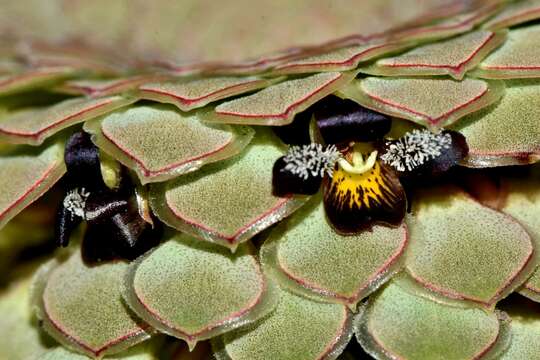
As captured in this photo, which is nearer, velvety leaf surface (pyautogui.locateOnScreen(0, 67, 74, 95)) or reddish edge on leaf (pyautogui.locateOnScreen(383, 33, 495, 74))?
reddish edge on leaf (pyautogui.locateOnScreen(383, 33, 495, 74))

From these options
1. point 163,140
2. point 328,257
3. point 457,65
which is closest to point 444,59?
point 457,65

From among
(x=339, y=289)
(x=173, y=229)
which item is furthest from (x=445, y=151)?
(x=173, y=229)

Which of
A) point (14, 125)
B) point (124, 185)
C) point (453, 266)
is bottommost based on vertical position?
point (453, 266)

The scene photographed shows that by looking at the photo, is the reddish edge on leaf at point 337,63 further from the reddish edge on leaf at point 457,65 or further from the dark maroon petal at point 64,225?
the dark maroon petal at point 64,225

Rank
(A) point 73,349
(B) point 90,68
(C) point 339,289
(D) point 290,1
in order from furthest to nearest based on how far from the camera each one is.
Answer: (D) point 290,1 < (B) point 90,68 < (A) point 73,349 < (C) point 339,289

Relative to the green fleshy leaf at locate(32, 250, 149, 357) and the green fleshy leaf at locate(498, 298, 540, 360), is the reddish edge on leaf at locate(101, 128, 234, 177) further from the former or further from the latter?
the green fleshy leaf at locate(498, 298, 540, 360)

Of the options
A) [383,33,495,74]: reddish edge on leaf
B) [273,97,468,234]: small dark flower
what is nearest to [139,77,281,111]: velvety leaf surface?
[273,97,468,234]: small dark flower

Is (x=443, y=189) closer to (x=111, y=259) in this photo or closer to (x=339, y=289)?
(x=339, y=289)
